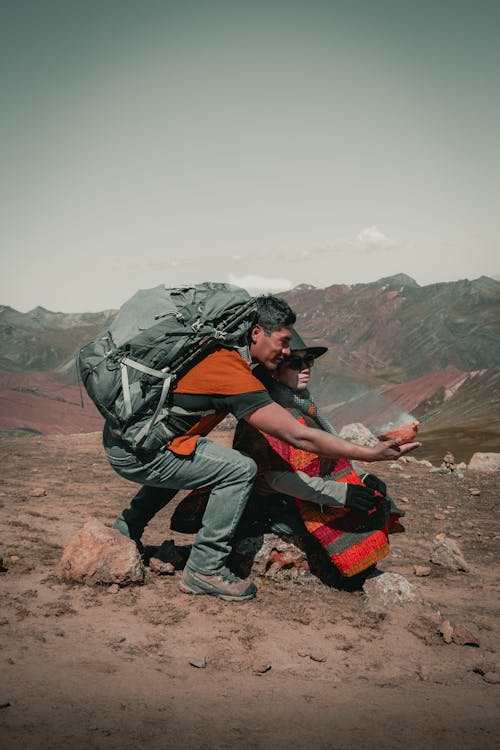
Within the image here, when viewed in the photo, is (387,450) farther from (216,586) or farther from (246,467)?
(216,586)

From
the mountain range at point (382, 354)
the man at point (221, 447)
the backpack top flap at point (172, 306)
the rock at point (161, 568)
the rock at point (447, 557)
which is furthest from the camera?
the mountain range at point (382, 354)

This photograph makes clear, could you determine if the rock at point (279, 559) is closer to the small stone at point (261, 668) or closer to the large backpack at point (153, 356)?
the small stone at point (261, 668)

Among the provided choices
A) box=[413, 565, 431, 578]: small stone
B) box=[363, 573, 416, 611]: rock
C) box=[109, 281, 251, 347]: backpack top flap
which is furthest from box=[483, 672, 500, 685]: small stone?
box=[109, 281, 251, 347]: backpack top flap

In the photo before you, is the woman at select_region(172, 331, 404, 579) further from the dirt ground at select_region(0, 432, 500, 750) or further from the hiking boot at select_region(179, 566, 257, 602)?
the hiking boot at select_region(179, 566, 257, 602)

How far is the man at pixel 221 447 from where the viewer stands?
12.4ft

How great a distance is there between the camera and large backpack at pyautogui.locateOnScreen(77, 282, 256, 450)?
389cm

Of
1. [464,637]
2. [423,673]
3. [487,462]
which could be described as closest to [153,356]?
[423,673]

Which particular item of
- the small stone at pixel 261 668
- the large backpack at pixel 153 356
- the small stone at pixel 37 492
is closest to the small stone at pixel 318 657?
the small stone at pixel 261 668

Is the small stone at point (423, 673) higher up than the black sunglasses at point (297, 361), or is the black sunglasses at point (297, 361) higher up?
the black sunglasses at point (297, 361)

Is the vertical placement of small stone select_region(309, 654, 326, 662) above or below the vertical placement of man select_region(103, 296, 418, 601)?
below

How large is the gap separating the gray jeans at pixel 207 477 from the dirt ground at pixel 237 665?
1.22 ft

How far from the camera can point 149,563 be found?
489 cm

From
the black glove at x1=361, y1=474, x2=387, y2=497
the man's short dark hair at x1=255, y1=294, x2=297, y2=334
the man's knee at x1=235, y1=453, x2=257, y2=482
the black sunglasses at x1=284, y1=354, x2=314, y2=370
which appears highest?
the man's short dark hair at x1=255, y1=294, x2=297, y2=334

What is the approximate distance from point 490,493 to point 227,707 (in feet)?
27.5
